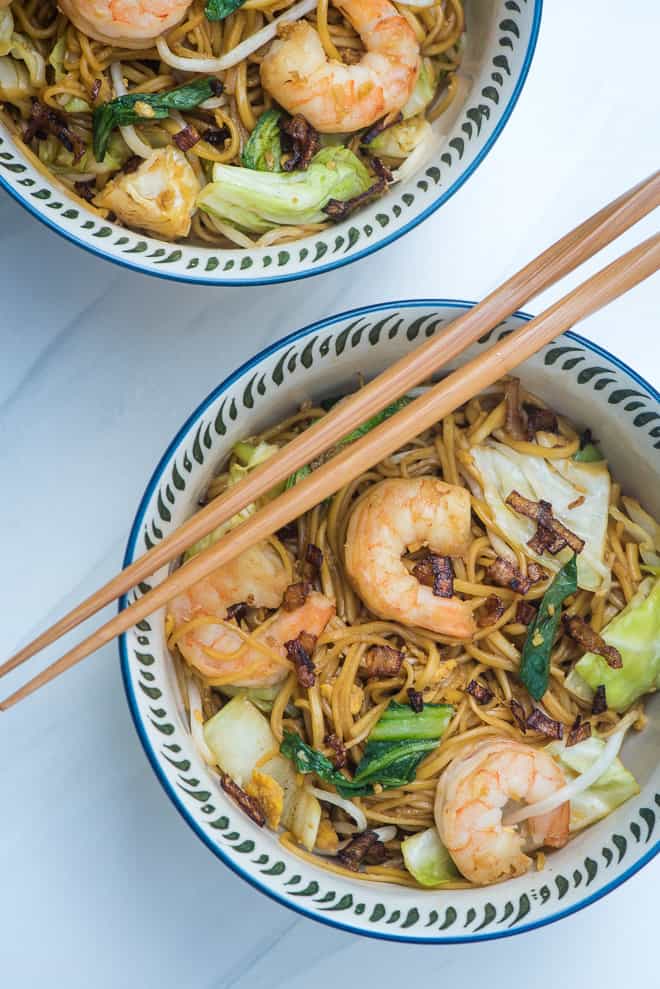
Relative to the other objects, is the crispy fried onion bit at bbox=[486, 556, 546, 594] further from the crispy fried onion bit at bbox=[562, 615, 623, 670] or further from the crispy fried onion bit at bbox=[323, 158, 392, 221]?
the crispy fried onion bit at bbox=[323, 158, 392, 221]

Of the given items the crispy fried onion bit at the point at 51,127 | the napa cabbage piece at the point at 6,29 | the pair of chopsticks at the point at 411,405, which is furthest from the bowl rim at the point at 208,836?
the napa cabbage piece at the point at 6,29

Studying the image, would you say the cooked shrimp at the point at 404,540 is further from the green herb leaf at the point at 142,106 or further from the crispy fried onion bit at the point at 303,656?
the green herb leaf at the point at 142,106

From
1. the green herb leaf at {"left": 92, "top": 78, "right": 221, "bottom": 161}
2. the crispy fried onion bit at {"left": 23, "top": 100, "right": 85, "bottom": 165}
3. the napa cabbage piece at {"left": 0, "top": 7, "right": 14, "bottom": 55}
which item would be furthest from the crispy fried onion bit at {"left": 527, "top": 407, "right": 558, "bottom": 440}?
the napa cabbage piece at {"left": 0, "top": 7, "right": 14, "bottom": 55}

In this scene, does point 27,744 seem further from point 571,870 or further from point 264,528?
point 571,870

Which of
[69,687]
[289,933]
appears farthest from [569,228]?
[289,933]

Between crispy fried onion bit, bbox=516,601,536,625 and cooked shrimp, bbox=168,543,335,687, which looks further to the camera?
crispy fried onion bit, bbox=516,601,536,625

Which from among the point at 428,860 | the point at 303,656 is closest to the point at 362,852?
the point at 428,860
